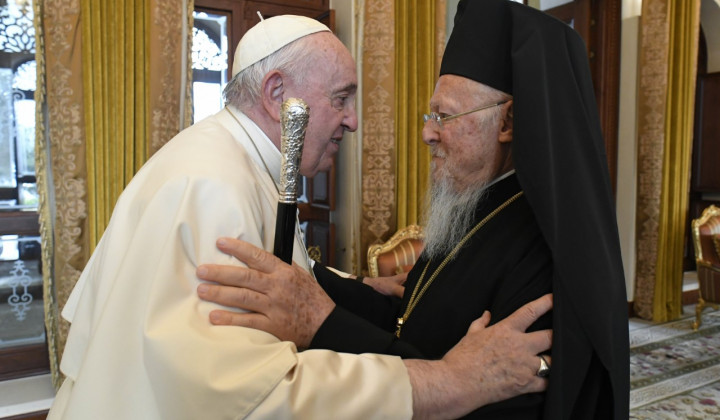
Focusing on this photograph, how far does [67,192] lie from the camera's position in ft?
10.8

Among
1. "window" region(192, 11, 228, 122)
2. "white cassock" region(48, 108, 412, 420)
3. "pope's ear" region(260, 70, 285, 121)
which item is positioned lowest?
"white cassock" region(48, 108, 412, 420)

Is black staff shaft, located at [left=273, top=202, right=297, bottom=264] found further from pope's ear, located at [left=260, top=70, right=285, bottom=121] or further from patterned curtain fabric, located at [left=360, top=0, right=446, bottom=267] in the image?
patterned curtain fabric, located at [left=360, top=0, right=446, bottom=267]

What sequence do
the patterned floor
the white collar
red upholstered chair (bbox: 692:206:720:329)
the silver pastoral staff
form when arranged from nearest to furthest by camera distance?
the silver pastoral staff < the white collar < the patterned floor < red upholstered chair (bbox: 692:206:720:329)

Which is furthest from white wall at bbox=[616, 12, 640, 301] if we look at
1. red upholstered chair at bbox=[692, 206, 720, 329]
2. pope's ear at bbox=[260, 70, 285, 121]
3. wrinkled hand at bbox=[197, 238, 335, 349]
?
wrinkled hand at bbox=[197, 238, 335, 349]

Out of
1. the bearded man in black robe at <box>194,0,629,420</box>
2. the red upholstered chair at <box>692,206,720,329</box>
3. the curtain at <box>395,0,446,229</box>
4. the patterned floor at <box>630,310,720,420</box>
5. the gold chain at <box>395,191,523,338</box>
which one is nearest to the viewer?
the bearded man in black robe at <box>194,0,629,420</box>

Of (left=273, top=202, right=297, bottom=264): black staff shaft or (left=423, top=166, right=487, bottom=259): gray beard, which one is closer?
(left=273, top=202, right=297, bottom=264): black staff shaft

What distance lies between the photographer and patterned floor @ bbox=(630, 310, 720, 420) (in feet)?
12.3

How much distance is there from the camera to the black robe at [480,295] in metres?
1.34

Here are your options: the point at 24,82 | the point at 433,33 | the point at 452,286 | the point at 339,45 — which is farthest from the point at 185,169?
the point at 433,33

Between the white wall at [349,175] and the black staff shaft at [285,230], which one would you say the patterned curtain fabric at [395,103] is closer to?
the white wall at [349,175]

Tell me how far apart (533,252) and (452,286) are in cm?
27

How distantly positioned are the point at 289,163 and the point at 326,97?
1.68ft

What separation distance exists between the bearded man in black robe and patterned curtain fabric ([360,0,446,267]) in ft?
7.99

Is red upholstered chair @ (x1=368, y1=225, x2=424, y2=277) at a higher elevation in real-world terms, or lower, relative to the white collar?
lower
